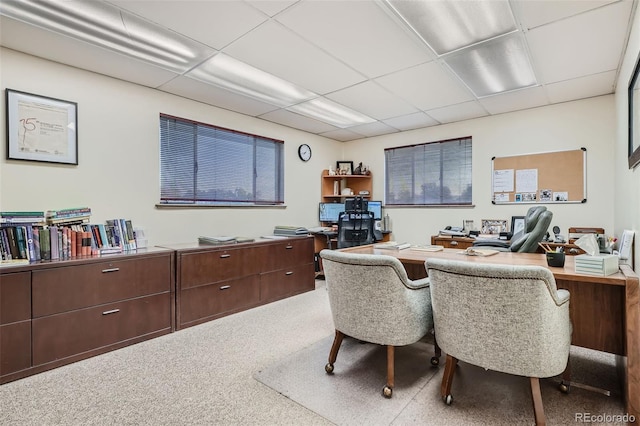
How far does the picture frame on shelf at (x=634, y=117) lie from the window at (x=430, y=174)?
2.13 metres

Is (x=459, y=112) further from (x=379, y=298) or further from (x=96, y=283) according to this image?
(x=96, y=283)

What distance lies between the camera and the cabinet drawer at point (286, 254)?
3791 mm

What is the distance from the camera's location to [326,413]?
5.62ft

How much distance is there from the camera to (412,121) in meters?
4.59

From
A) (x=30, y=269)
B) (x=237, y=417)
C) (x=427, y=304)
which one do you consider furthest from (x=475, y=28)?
(x=30, y=269)

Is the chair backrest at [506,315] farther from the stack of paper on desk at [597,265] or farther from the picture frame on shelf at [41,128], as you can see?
the picture frame on shelf at [41,128]

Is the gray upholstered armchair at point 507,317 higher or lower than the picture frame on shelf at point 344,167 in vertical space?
lower

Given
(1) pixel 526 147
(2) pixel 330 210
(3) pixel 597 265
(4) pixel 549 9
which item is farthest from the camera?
(2) pixel 330 210

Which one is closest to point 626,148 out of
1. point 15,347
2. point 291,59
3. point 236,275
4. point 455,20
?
point 455,20

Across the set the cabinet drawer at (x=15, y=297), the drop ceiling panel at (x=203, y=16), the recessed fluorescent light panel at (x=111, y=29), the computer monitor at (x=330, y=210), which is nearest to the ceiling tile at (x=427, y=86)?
the drop ceiling panel at (x=203, y=16)

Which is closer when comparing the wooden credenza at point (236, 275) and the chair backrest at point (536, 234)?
the chair backrest at point (536, 234)

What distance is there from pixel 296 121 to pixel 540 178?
3.24m

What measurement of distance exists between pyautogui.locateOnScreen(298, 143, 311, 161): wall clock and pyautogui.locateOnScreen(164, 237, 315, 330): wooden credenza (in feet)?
4.80

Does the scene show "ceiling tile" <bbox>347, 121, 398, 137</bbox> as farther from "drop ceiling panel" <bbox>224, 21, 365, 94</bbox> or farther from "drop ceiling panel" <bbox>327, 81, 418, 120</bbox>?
"drop ceiling panel" <bbox>224, 21, 365, 94</bbox>
